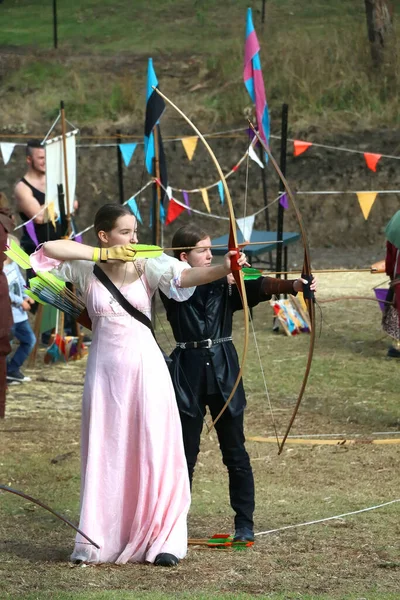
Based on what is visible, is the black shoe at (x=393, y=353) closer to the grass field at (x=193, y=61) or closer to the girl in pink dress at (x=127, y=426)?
the girl in pink dress at (x=127, y=426)

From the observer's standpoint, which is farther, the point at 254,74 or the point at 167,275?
the point at 254,74

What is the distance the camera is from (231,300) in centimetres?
455

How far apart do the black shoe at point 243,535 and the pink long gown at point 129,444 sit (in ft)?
1.14

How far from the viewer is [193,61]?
20172mm

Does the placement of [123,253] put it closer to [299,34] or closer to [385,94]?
[385,94]

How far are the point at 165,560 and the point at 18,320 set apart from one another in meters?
4.19

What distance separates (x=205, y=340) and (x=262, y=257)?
10.2 metres

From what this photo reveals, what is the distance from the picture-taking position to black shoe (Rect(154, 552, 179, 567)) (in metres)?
4.13

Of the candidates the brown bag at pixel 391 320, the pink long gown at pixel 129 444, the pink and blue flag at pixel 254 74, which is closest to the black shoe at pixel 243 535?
the pink long gown at pixel 129 444

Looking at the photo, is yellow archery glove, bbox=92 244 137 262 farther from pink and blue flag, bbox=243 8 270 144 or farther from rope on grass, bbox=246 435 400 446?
pink and blue flag, bbox=243 8 270 144

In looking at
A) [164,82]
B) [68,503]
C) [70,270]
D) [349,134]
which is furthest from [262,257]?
[70,270]

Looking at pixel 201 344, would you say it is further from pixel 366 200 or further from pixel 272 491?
pixel 366 200

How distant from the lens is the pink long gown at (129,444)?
4.21 meters

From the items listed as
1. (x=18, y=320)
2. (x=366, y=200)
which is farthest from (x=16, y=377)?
(x=366, y=200)
